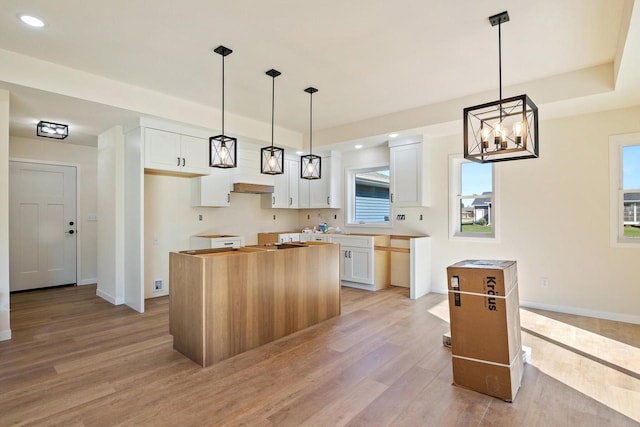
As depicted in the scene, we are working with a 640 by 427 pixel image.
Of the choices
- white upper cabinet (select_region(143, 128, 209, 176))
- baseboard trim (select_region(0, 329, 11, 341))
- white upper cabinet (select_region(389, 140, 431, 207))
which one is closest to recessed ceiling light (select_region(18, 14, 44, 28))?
white upper cabinet (select_region(143, 128, 209, 176))

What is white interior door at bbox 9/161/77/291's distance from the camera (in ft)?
17.9

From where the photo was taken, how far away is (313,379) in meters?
2.59

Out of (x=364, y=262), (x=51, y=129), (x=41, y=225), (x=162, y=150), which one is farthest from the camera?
(x=41, y=225)

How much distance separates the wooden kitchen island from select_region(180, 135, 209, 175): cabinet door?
195cm

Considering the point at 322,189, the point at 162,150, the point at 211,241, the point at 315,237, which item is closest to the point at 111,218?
the point at 162,150

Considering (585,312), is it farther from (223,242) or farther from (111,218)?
(111,218)

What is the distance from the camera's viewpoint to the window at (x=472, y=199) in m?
4.98

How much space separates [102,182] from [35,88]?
82.9 inches

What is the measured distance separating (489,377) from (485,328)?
35 cm

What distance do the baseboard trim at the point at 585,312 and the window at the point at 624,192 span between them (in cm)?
85

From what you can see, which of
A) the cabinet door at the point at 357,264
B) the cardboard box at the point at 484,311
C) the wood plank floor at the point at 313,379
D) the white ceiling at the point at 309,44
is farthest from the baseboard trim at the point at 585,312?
the white ceiling at the point at 309,44

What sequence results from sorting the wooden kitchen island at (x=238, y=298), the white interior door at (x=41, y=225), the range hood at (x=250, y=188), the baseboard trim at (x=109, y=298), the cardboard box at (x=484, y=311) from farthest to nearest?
the range hood at (x=250, y=188) → the white interior door at (x=41, y=225) → the baseboard trim at (x=109, y=298) → the wooden kitchen island at (x=238, y=298) → the cardboard box at (x=484, y=311)

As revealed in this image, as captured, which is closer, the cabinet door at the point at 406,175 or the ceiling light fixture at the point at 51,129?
the ceiling light fixture at the point at 51,129

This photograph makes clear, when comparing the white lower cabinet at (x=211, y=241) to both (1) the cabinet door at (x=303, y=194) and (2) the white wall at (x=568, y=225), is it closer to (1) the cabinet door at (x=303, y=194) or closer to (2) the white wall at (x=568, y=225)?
(1) the cabinet door at (x=303, y=194)
